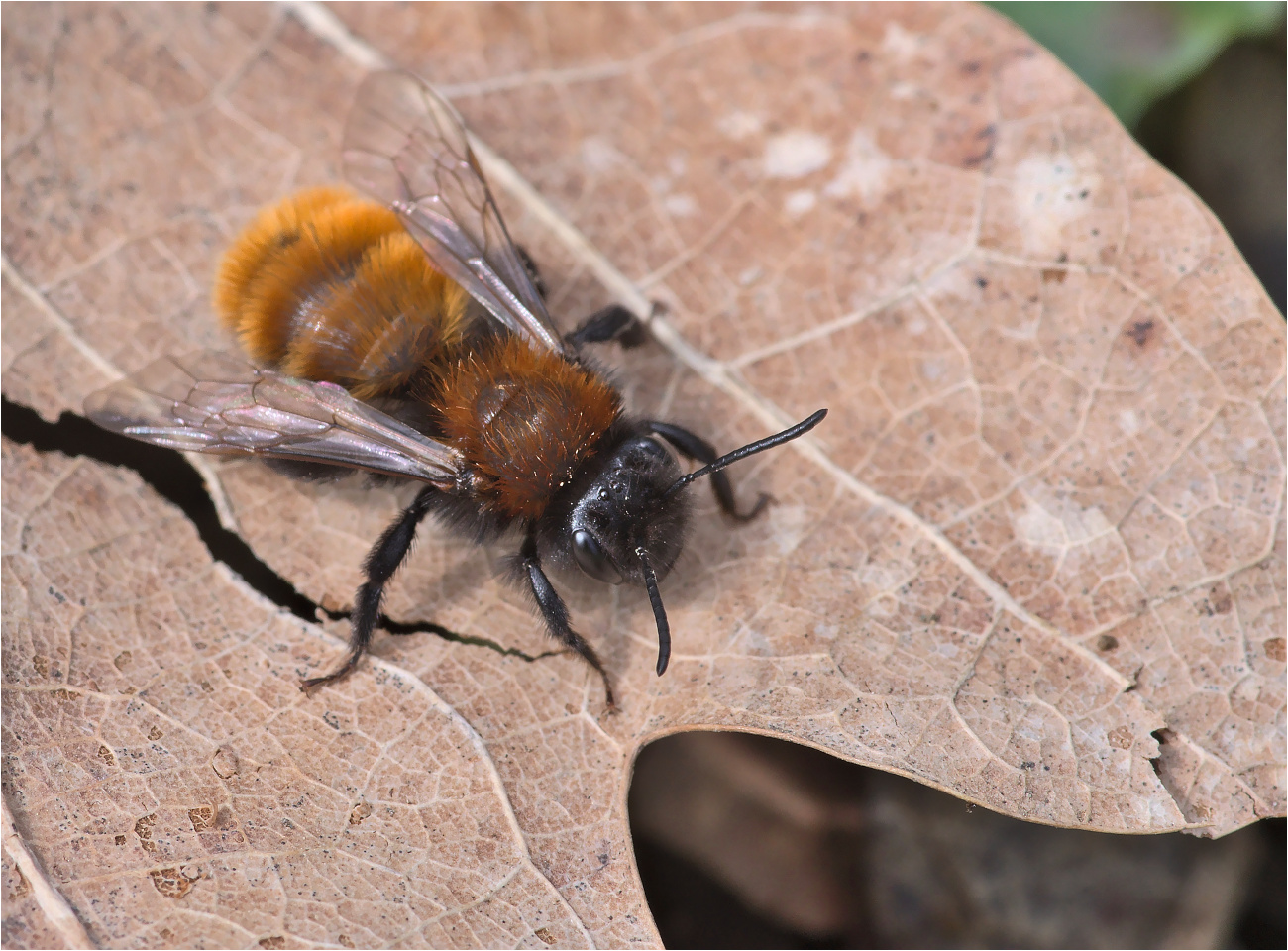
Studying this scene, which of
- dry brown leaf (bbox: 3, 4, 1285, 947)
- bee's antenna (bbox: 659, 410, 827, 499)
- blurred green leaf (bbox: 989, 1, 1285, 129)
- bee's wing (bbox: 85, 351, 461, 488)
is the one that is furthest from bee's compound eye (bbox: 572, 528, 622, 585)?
blurred green leaf (bbox: 989, 1, 1285, 129)

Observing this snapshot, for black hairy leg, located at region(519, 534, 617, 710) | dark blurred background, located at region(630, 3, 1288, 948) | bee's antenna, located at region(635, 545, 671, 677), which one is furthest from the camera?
dark blurred background, located at region(630, 3, 1288, 948)

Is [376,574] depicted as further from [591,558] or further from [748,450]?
[748,450]

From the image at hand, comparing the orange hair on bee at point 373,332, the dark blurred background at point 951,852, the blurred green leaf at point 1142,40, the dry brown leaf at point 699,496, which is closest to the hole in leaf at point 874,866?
the dark blurred background at point 951,852

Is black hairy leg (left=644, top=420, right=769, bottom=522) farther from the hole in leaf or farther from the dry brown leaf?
the hole in leaf

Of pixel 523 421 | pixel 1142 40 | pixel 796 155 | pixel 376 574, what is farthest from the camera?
pixel 1142 40

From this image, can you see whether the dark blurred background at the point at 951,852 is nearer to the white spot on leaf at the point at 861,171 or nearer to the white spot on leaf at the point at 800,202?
the white spot on leaf at the point at 861,171

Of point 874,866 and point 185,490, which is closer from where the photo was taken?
point 185,490

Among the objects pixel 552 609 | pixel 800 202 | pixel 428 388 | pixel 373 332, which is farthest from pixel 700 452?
pixel 373 332
